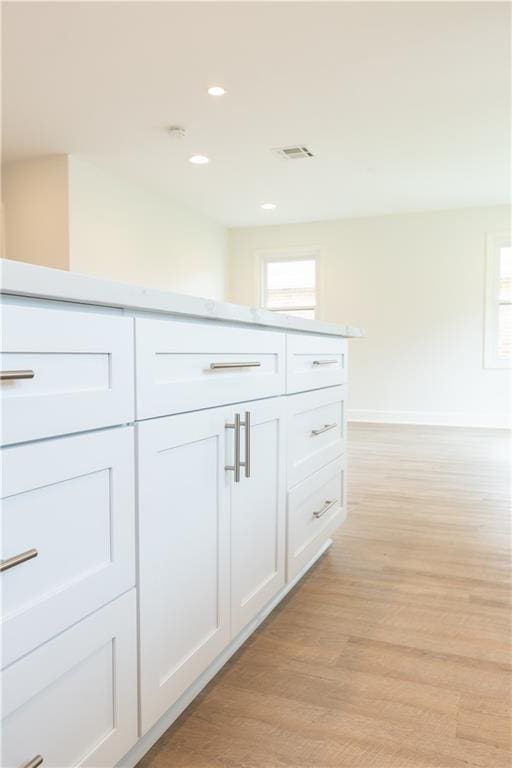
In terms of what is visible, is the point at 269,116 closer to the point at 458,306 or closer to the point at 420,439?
the point at 420,439

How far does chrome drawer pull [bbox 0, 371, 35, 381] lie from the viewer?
2.22 feet

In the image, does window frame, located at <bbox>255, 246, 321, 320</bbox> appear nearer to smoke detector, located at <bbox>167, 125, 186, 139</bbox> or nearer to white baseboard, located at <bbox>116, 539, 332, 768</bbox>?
smoke detector, located at <bbox>167, 125, 186, 139</bbox>

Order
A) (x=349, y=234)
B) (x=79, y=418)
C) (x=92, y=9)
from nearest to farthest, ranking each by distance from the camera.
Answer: (x=79, y=418), (x=92, y=9), (x=349, y=234)

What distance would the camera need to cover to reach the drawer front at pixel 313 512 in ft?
5.65

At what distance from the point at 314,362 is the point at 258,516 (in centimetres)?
61

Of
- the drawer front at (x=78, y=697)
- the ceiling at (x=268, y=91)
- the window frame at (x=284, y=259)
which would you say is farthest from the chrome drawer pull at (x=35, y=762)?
the window frame at (x=284, y=259)

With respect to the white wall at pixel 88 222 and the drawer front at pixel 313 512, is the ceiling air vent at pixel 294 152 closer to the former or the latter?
the white wall at pixel 88 222

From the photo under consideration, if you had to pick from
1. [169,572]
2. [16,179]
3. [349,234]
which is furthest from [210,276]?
[169,572]

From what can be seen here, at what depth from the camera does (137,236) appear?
595cm

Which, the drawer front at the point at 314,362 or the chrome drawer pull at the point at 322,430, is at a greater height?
the drawer front at the point at 314,362

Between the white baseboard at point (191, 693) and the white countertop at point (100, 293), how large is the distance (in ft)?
2.47

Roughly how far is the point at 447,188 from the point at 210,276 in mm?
2986

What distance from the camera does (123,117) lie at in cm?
424

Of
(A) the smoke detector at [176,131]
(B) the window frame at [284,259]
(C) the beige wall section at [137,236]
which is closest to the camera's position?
(A) the smoke detector at [176,131]
